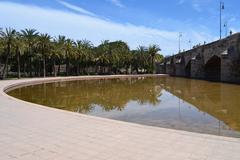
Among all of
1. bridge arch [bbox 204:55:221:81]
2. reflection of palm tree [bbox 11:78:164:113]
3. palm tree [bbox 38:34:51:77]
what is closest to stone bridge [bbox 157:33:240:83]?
bridge arch [bbox 204:55:221:81]

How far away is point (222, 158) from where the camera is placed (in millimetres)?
5391

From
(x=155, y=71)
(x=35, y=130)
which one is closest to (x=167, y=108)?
(x=35, y=130)

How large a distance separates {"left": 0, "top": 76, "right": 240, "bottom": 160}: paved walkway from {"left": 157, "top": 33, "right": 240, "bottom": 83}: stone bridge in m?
26.9

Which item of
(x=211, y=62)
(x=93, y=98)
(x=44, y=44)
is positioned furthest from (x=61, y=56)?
(x=93, y=98)

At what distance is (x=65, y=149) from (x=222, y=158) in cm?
307

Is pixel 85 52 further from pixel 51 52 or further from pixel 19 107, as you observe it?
pixel 19 107

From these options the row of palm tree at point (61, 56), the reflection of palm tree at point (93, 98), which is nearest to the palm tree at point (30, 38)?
the row of palm tree at point (61, 56)

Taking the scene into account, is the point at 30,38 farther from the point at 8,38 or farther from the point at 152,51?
the point at 152,51

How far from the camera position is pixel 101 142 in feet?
21.5

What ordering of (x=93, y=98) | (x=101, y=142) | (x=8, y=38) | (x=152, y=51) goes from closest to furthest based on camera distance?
(x=101, y=142) < (x=93, y=98) < (x=8, y=38) < (x=152, y=51)

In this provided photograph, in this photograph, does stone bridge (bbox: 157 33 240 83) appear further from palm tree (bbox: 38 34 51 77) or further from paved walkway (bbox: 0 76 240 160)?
paved walkway (bbox: 0 76 240 160)

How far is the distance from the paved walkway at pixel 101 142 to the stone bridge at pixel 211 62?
26900mm

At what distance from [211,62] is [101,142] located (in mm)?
39129

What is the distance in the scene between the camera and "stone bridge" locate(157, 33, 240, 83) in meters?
32.3
